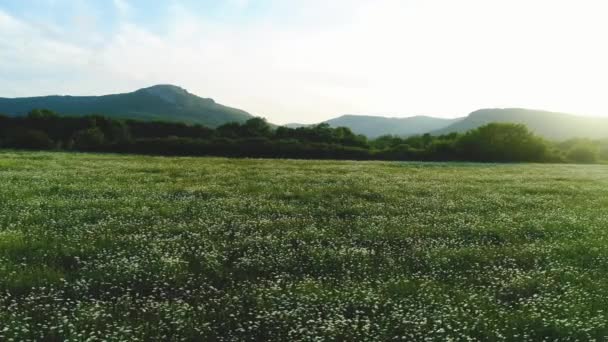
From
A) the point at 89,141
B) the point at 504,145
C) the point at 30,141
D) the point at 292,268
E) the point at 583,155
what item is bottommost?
the point at 292,268

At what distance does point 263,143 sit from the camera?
7812cm

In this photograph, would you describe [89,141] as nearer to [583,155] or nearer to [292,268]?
[292,268]

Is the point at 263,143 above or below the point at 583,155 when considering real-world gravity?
above

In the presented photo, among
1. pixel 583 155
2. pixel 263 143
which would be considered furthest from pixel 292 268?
Answer: pixel 583 155

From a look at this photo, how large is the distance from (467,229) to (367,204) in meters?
5.43

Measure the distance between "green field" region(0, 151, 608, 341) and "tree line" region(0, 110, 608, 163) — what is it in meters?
52.9


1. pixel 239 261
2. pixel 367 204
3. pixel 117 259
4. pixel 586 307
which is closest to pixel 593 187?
pixel 367 204

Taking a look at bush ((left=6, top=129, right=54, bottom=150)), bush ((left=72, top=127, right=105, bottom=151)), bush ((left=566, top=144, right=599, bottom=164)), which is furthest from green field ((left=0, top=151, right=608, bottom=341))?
bush ((left=566, top=144, right=599, bottom=164))

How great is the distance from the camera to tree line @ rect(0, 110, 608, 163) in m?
74.9

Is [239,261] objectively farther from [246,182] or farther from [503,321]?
[246,182]

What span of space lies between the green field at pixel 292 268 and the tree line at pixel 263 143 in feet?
173

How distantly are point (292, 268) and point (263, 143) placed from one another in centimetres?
6639

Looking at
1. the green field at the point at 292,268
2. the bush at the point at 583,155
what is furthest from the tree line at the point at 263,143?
the green field at the point at 292,268

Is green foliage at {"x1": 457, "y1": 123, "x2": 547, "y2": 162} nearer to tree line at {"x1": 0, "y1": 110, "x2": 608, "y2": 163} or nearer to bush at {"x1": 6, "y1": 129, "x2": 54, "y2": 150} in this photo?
tree line at {"x1": 0, "y1": 110, "x2": 608, "y2": 163}
